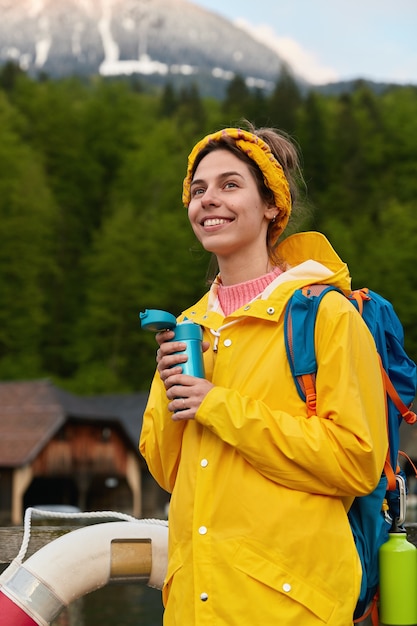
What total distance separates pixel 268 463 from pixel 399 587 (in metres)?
0.44

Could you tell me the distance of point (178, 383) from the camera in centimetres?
235

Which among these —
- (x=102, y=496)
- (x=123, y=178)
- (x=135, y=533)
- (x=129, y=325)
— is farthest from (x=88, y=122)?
(x=135, y=533)

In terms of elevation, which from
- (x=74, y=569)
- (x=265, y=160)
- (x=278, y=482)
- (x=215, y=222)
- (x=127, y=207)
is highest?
(x=265, y=160)

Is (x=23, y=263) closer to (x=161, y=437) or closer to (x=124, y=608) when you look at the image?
(x=124, y=608)

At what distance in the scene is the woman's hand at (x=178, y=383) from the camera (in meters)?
2.31

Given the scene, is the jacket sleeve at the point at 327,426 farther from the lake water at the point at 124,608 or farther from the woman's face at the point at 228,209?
the lake water at the point at 124,608

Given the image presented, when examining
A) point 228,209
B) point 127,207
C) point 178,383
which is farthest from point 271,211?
point 127,207

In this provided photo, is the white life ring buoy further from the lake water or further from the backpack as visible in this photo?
the lake water

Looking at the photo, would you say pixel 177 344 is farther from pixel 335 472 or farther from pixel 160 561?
pixel 160 561

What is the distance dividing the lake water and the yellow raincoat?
979 cm

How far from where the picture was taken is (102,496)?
4309 centimetres

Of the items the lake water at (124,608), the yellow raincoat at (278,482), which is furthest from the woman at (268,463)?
the lake water at (124,608)

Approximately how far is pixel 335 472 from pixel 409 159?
7863 centimetres

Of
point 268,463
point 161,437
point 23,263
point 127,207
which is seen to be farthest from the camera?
point 127,207
